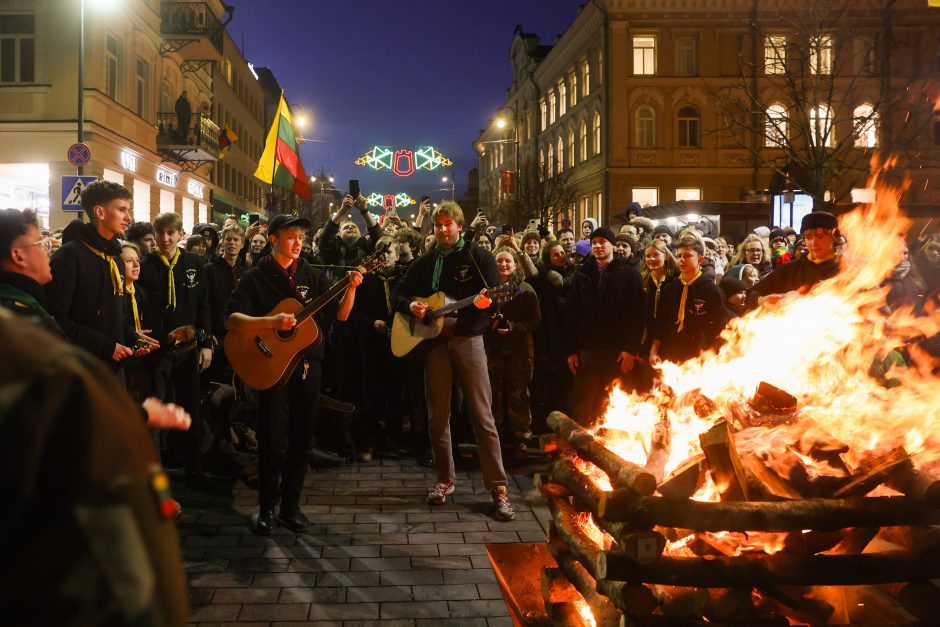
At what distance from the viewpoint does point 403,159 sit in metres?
22.7

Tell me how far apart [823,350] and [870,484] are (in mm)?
1673

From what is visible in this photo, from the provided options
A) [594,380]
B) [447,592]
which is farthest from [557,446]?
[594,380]

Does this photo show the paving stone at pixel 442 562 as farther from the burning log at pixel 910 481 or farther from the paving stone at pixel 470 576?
the burning log at pixel 910 481

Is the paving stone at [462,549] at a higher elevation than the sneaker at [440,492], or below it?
below

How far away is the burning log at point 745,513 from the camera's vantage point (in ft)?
10.5

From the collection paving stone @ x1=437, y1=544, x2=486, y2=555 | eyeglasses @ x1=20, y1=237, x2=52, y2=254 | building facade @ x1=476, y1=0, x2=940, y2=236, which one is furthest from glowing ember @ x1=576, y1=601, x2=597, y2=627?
building facade @ x1=476, y1=0, x2=940, y2=236

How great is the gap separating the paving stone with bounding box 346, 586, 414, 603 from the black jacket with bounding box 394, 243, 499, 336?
7.62 feet

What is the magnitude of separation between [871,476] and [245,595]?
3.52 meters

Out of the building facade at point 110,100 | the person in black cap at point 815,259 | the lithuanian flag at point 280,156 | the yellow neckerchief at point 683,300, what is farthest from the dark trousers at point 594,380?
the building facade at point 110,100

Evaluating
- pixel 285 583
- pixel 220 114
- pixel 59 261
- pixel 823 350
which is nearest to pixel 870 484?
pixel 823 350

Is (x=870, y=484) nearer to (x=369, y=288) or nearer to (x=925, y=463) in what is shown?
(x=925, y=463)

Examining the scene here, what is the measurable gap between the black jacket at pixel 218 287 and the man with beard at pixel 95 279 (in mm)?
2011

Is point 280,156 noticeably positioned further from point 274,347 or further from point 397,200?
point 397,200

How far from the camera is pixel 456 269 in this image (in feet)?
21.0
